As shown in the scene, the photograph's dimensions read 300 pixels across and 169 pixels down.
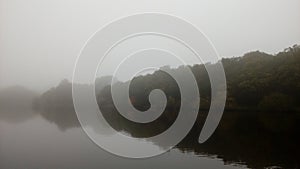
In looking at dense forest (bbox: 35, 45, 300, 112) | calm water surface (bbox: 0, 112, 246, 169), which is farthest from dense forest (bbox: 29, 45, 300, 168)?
calm water surface (bbox: 0, 112, 246, 169)

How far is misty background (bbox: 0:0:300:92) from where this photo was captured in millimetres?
4824

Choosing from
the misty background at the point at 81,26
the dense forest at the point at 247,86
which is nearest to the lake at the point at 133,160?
the dense forest at the point at 247,86

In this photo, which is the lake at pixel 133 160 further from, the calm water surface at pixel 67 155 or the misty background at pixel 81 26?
the misty background at pixel 81 26

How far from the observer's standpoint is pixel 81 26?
5.41 metres

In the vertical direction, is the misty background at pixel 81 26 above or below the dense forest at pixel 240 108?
above

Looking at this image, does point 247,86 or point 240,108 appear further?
point 247,86

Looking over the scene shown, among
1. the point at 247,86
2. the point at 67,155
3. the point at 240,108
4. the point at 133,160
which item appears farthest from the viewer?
the point at 247,86

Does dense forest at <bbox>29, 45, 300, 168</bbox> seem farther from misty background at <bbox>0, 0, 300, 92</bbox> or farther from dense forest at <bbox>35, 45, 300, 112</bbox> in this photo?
misty background at <bbox>0, 0, 300, 92</bbox>

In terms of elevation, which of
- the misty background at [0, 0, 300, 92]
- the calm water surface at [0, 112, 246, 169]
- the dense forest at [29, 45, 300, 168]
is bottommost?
the calm water surface at [0, 112, 246, 169]

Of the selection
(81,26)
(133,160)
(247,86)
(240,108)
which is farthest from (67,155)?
(247,86)

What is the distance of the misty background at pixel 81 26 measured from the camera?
15.8 feet

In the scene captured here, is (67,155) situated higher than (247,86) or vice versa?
(247,86)

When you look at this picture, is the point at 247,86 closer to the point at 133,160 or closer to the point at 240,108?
the point at 240,108

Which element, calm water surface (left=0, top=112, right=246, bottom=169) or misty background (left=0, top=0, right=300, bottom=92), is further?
misty background (left=0, top=0, right=300, bottom=92)
